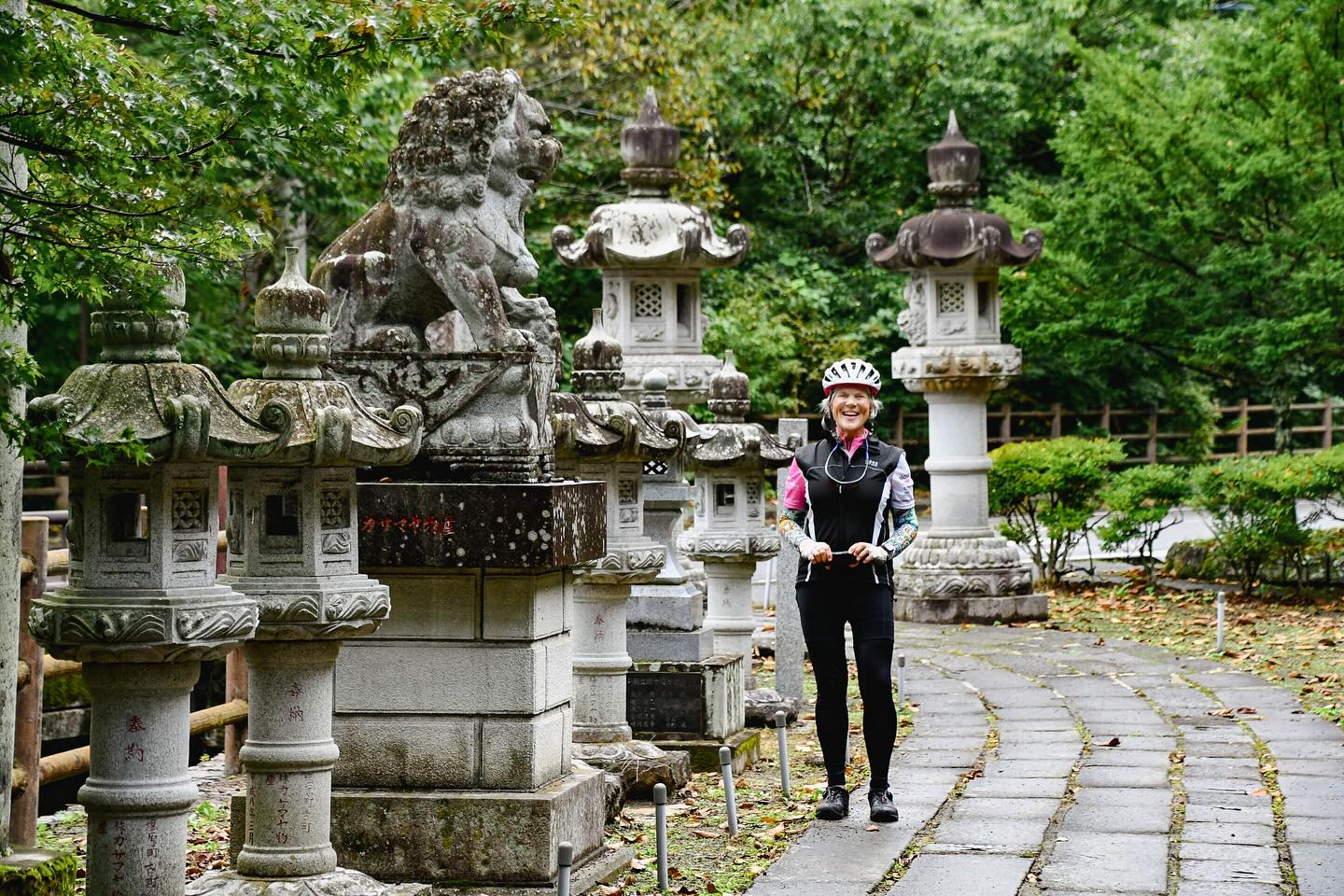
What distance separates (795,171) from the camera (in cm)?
2750

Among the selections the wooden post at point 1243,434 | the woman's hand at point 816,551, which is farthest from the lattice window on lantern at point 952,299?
the wooden post at point 1243,434

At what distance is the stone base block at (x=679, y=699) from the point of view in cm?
887

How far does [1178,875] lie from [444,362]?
315 centimetres

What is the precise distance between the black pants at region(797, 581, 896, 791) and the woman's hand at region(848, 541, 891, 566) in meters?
0.13

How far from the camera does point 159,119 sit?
17.3ft

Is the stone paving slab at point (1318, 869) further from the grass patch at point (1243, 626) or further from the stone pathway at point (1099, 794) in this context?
the grass patch at point (1243, 626)

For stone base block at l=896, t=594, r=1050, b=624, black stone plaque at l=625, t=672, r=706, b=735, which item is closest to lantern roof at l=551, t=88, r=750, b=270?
stone base block at l=896, t=594, r=1050, b=624

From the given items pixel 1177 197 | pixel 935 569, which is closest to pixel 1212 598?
pixel 935 569

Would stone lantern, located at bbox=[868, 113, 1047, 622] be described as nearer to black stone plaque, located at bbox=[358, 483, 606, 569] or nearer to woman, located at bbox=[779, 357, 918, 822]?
woman, located at bbox=[779, 357, 918, 822]

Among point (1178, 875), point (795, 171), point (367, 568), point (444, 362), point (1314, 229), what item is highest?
point (795, 171)

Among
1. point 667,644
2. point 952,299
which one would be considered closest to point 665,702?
point 667,644

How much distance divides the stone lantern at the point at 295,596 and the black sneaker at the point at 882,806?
2.57 m

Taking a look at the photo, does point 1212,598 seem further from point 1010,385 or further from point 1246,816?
point 1010,385

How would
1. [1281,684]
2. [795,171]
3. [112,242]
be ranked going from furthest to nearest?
[795,171] < [1281,684] < [112,242]
